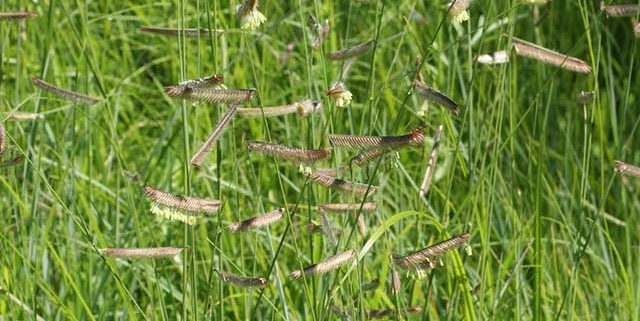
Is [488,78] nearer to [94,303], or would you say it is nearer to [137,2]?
[137,2]

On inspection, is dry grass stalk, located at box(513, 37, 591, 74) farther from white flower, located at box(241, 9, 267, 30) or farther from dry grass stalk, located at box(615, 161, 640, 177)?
white flower, located at box(241, 9, 267, 30)

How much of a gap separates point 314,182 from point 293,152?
0.14 m

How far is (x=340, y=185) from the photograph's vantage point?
145 centimetres

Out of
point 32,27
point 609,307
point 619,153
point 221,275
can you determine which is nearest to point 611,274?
point 609,307

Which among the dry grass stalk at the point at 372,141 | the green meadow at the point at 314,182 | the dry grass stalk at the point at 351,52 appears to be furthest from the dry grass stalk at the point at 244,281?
the dry grass stalk at the point at 351,52

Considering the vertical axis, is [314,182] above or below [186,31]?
below

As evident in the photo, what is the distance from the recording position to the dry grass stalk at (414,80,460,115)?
1501 millimetres

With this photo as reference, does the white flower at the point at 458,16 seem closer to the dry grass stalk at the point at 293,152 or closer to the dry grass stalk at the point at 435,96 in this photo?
the dry grass stalk at the point at 435,96

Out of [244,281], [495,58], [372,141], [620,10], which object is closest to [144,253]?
[244,281]

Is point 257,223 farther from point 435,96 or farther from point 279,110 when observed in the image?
point 435,96

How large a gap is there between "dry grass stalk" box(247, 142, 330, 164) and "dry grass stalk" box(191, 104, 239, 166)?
45 millimetres

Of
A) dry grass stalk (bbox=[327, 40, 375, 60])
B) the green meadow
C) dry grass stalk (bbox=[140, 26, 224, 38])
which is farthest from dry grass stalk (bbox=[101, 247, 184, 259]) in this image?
dry grass stalk (bbox=[327, 40, 375, 60])

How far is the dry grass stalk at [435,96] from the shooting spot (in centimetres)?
150

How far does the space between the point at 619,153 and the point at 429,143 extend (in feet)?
4.11
